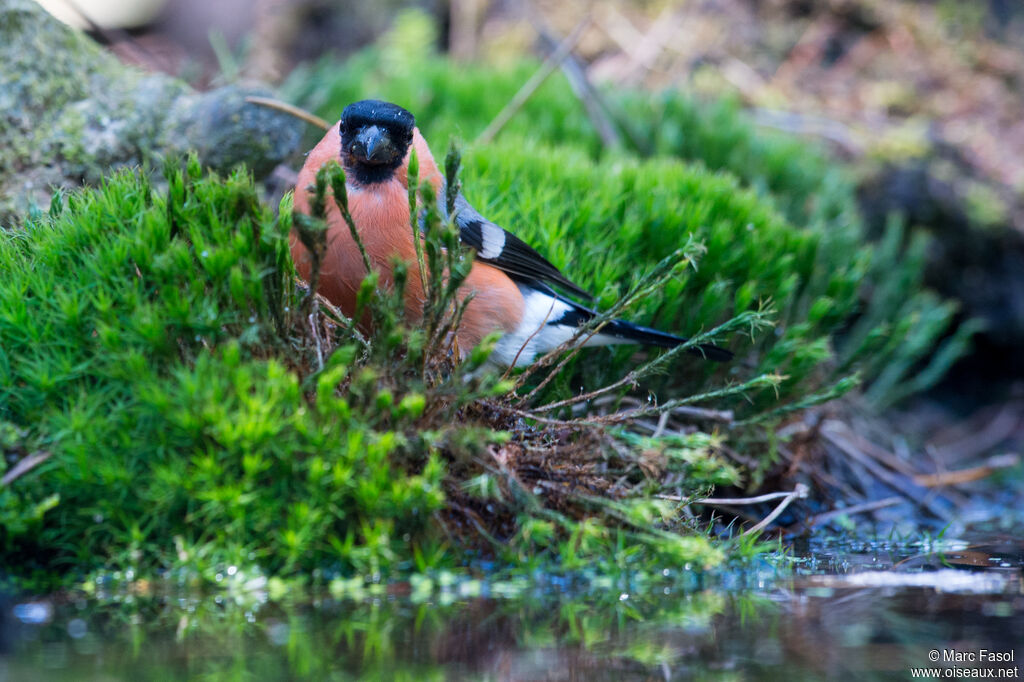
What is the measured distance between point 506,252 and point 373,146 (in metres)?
0.71

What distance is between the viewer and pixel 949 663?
2.23 meters

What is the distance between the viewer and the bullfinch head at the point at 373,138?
3.62m

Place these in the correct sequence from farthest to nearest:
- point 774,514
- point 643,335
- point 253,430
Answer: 1. point 643,335
2. point 774,514
3. point 253,430

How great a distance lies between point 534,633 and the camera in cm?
240

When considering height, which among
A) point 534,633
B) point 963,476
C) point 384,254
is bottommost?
point 534,633

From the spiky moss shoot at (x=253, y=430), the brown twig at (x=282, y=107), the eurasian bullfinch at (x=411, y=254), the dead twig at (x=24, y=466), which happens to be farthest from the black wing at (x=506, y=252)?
the dead twig at (x=24, y=466)

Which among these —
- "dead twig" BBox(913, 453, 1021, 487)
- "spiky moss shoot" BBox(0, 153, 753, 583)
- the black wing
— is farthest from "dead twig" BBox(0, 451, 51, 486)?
"dead twig" BBox(913, 453, 1021, 487)

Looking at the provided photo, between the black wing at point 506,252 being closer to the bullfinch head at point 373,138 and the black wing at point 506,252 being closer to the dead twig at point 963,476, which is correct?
the bullfinch head at point 373,138

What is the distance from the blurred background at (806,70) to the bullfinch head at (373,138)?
277 cm

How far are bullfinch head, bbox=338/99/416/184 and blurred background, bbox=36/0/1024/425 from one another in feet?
9.09

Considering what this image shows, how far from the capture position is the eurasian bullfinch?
3.48 m

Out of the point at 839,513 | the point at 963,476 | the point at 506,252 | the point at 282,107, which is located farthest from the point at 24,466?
the point at 963,476

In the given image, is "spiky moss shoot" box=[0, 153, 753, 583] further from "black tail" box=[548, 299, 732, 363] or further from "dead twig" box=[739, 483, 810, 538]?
"black tail" box=[548, 299, 732, 363]

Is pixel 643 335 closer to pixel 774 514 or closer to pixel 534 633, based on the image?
pixel 774 514
